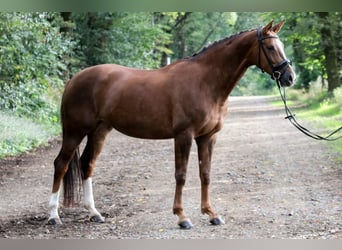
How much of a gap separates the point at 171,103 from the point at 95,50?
4.71m

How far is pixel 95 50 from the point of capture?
8461 millimetres

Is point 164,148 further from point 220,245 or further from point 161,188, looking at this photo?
point 220,245

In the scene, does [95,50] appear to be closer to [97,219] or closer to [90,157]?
[90,157]

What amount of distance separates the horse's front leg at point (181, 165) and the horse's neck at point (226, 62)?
0.40 m

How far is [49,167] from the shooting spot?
599cm

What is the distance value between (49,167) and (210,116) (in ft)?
8.55

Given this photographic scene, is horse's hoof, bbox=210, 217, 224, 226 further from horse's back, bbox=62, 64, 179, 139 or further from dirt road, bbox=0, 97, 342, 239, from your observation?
horse's back, bbox=62, 64, 179, 139

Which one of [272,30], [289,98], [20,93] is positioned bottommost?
[289,98]

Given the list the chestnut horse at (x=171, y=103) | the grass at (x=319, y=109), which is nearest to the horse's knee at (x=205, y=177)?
the chestnut horse at (x=171, y=103)

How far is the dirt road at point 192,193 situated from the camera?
3969 mm

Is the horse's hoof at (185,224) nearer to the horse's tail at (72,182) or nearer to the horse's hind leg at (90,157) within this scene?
the horse's hind leg at (90,157)

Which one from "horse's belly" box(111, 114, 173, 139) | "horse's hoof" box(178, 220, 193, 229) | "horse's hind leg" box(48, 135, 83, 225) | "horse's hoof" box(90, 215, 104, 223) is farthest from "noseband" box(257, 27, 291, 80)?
"horse's hoof" box(90, 215, 104, 223)
